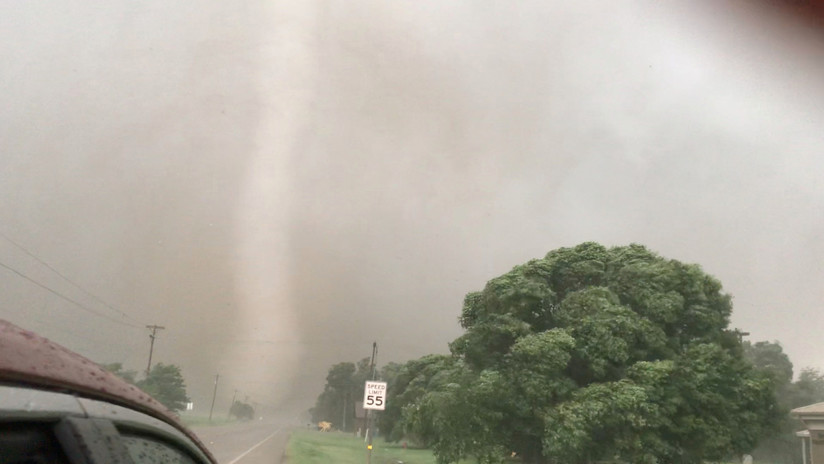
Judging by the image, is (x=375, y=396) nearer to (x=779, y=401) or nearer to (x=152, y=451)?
(x=779, y=401)

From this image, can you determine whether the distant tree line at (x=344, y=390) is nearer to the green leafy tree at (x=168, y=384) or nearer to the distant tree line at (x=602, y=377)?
the green leafy tree at (x=168, y=384)

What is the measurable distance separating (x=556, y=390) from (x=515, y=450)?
2.97m

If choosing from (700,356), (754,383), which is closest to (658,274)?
(700,356)

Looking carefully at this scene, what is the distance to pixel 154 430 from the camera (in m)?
1.93

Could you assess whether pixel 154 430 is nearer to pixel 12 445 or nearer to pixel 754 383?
pixel 12 445

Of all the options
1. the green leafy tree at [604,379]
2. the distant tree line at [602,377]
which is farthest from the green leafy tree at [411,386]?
the green leafy tree at [604,379]

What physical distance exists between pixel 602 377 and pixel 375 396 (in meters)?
6.82

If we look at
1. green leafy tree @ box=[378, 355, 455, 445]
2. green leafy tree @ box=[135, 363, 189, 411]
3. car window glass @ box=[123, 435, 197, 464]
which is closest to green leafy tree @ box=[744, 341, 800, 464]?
green leafy tree @ box=[378, 355, 455, 445]

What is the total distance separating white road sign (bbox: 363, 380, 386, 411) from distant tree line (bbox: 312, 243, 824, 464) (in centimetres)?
248

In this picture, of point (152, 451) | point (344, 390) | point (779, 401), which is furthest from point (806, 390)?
point (344, 390)

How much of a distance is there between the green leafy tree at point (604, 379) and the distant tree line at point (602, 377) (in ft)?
0.13

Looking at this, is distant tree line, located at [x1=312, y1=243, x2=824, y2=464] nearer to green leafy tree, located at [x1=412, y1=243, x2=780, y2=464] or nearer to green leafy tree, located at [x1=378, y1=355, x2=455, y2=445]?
green leafy tree, located at [x1=412, y1=243, x2=780, y2=464]

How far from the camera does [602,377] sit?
20125 mm

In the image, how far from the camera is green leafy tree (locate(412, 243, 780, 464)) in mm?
19000
